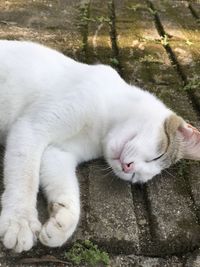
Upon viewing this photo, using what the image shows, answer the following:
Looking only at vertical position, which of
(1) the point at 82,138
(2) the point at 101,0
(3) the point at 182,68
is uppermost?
(1) the point at 82,138

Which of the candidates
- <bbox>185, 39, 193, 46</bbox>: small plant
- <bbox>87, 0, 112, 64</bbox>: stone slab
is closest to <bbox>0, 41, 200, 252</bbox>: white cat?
<bbox>87, 0, 112, 64</bbox>: stone slab

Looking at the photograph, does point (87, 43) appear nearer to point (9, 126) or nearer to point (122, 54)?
point (122, 54)

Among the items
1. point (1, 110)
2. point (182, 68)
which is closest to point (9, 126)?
point (1, 110)

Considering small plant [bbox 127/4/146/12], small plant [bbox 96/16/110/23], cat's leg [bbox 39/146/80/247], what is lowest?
small plant [bbox 127/4/146/12]

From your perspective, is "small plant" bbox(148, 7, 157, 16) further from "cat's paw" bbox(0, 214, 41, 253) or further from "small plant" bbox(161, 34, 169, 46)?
"cat's paw" bbox(0, 214, 41, 253)

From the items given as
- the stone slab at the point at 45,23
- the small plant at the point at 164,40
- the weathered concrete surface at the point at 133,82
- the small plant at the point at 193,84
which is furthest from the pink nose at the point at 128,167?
the small plant at the point at 164,40

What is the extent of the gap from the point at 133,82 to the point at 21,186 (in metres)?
1.69

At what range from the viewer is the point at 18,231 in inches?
99.7

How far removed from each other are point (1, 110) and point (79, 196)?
0.78m

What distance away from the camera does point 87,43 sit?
15.3ft

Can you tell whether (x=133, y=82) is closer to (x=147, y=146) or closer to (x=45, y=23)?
(x=147, y=146)

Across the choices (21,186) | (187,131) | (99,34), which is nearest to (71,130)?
(21,186)

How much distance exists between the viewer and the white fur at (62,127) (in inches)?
111

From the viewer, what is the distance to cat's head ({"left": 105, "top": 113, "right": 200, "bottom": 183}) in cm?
306
